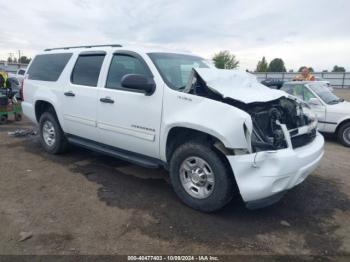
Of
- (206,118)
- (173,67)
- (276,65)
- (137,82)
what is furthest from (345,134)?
(276,65)

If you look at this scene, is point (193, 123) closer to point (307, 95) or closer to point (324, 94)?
point (307, 95)

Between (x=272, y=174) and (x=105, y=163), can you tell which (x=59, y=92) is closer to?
(x=105, y=163)

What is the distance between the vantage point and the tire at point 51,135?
228 inches

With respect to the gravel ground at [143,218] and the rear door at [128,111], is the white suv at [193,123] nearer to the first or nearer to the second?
the rear door at [128,111]

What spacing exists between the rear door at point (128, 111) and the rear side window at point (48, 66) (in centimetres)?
140

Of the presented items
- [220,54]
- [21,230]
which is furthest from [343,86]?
[21,230]

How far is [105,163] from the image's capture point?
5.62 meters

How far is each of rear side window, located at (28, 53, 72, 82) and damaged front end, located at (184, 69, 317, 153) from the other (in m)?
2.87

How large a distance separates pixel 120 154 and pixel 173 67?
148cm

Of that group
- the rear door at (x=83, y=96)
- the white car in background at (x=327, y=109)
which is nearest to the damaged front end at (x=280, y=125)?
the rear door at (x=83, y=96)

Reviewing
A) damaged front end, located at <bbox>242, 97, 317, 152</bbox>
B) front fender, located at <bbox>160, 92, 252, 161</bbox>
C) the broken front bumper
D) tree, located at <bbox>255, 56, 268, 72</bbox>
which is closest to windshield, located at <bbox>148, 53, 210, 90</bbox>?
front fender, located at <bbox>160, 92, 252, 161</bbox>

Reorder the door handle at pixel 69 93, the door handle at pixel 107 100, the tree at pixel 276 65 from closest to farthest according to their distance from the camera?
the door handle at pixel 107 100 → the door handle at pixel 69 93 → the tree at pixel 276 65

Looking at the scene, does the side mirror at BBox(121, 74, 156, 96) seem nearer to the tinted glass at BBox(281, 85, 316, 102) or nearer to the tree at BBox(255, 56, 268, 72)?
the tinted glass at BBox(281, 85, 316, 102)

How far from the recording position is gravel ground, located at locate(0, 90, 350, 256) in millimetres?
3119
